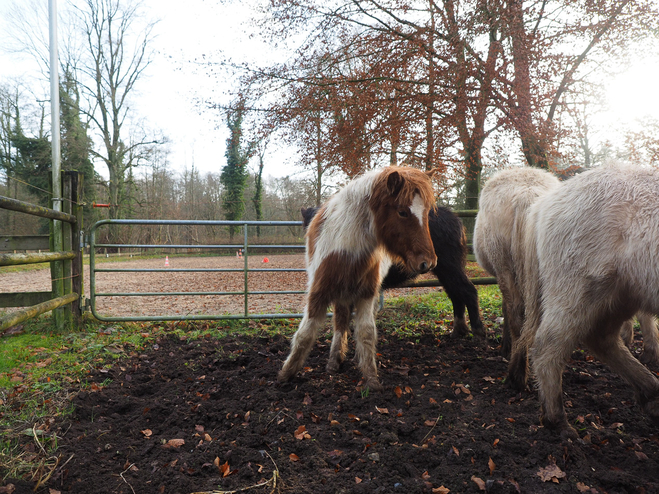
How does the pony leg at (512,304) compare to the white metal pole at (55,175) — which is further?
the white metal pole at (55,175)

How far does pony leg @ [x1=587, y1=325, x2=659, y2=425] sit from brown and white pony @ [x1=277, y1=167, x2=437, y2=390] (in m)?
1.10

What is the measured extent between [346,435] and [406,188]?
5.58ft

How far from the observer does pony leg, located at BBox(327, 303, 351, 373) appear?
141 inches

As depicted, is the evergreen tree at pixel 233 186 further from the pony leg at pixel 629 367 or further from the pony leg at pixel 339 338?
the pony leg at pixel 629 367

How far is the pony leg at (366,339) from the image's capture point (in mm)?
3133

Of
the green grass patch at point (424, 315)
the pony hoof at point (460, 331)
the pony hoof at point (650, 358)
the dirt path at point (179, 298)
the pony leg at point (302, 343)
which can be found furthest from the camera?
the dirt path at point (179, 298)

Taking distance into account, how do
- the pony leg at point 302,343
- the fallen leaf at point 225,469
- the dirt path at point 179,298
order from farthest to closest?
the dirt path at point 179,298, the pony leg at point 302,343, the fallen leaf at point 225,469

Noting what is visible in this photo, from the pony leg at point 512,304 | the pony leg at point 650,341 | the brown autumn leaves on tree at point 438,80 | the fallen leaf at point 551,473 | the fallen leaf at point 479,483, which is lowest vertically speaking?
the fallen leaf at point 479,483

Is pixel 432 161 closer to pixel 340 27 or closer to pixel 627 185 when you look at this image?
pixel 340 27

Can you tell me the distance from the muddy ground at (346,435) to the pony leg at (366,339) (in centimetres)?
16

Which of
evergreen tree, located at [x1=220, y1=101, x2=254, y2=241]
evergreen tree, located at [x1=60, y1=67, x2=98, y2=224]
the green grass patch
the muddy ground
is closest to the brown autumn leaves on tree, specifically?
the green grass patch

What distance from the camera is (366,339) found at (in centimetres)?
321

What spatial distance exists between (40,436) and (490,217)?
3.68 meters

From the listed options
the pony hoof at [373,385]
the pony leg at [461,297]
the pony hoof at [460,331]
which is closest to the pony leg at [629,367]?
the pony hoof at [373,385]
